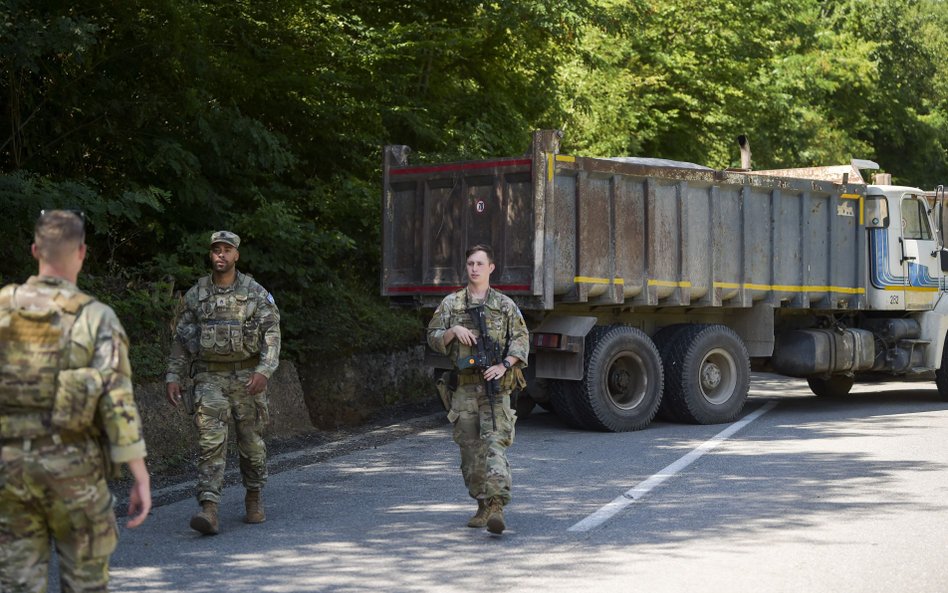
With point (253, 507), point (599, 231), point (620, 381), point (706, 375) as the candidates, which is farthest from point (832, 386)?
point (253, 507)

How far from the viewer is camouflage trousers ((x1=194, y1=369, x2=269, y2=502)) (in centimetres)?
781

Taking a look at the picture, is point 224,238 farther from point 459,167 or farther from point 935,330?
point 935,330

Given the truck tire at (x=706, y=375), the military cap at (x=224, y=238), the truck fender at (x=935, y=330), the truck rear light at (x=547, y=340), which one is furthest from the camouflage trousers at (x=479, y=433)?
the truck fender at (x=935, y=330)

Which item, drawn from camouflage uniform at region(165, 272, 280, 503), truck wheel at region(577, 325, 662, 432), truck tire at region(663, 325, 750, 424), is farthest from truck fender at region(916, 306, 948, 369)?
camouflage uniform at region(165, 272, 280, 503)

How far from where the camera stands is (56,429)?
448 cm

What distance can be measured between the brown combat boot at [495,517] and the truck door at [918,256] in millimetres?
9662

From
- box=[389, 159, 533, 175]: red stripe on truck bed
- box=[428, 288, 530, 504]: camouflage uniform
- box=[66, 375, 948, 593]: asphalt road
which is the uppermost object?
box=[389, 159, 533, 175]: red stripe on truck bed

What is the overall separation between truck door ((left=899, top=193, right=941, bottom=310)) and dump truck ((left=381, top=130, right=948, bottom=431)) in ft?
0.08

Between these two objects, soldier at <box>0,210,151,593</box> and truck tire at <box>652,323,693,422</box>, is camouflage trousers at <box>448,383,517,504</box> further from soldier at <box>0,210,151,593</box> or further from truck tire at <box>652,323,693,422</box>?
truck tire at <box>652,323,693,422</box>

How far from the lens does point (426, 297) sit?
43.7ft

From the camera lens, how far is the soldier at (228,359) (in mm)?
7938

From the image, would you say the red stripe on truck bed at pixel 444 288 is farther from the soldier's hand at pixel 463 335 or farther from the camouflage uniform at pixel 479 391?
the soldier's hand at pixel 463 335

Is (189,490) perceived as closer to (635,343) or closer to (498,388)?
(498,388)

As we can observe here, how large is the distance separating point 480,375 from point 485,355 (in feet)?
0.46
